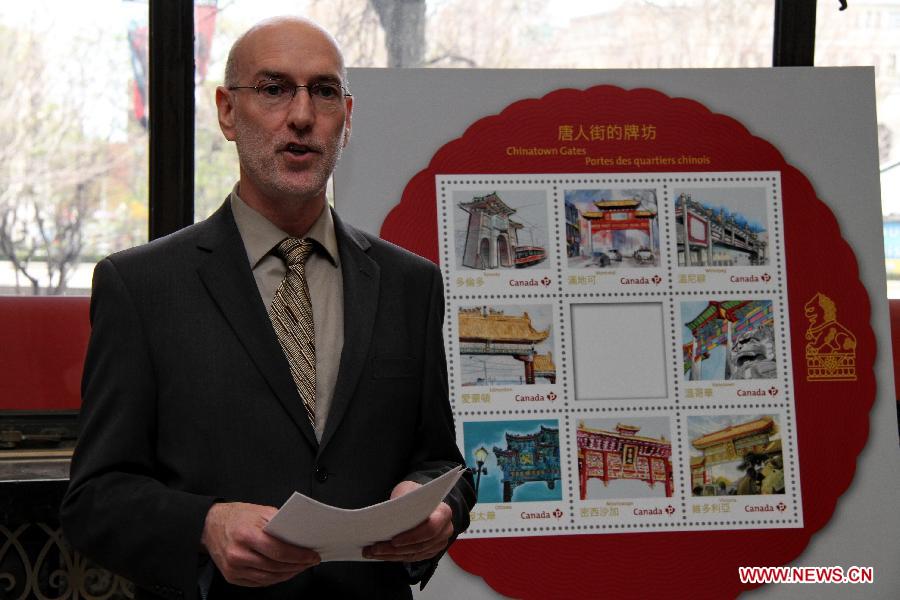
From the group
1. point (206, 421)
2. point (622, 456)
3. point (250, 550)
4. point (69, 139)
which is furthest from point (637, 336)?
point (69, 139)

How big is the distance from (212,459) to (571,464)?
4.04ft

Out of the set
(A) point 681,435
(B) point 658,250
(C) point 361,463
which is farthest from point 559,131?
(C) point 361,463

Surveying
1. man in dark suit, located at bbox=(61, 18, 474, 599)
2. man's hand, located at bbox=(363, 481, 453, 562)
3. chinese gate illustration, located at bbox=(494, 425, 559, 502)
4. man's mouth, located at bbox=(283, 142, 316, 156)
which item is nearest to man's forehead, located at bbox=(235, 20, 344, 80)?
man in dark suit, located at bbox=(61, 18, 474, 599)

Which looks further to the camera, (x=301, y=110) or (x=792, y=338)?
(x=792, y=338)

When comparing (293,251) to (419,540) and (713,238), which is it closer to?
(419,540)

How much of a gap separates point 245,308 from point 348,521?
42cm

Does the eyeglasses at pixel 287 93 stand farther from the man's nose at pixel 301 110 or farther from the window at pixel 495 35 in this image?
the window at pixel 495 35

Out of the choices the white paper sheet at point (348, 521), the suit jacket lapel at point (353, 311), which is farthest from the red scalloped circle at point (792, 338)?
the white paper sheet at point (348, 521)

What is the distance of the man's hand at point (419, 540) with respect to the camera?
1.31 m

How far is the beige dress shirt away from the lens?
4.89 feet

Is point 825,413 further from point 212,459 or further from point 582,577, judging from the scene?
point 212,459

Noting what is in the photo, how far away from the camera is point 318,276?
1.57 metres

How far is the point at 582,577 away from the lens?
2.40 metres

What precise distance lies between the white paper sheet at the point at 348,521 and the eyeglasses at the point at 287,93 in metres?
0.64
